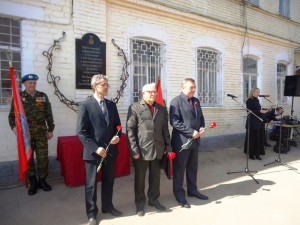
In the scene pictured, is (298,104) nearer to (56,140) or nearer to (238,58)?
(238,58)

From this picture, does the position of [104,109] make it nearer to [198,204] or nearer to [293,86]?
[198,204]

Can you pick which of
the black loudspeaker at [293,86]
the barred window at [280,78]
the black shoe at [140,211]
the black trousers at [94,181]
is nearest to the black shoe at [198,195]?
the black shoe at [140,211]

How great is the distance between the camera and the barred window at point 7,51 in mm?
4629

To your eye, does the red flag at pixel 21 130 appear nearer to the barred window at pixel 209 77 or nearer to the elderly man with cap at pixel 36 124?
the elderly man with cap at pixel 36 124

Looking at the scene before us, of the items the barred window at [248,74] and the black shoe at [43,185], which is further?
the barred window at [248,74]

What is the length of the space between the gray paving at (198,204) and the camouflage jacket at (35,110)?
1111 millimetres

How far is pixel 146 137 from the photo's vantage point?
351 cm

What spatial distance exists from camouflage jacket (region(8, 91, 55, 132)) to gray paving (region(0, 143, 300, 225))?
3.64 feet

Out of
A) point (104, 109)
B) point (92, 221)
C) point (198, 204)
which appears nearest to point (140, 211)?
point (92, 221)

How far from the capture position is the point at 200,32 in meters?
7.41

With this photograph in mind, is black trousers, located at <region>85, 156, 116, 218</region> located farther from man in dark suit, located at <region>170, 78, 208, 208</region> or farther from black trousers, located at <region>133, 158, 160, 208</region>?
man in dark suit, located at <region>170, 78, 208, 208</region>

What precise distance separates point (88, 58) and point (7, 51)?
4.58 ft

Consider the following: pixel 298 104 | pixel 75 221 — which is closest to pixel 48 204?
pixel 75 221

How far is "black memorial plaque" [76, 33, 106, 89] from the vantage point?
5.20 metres
